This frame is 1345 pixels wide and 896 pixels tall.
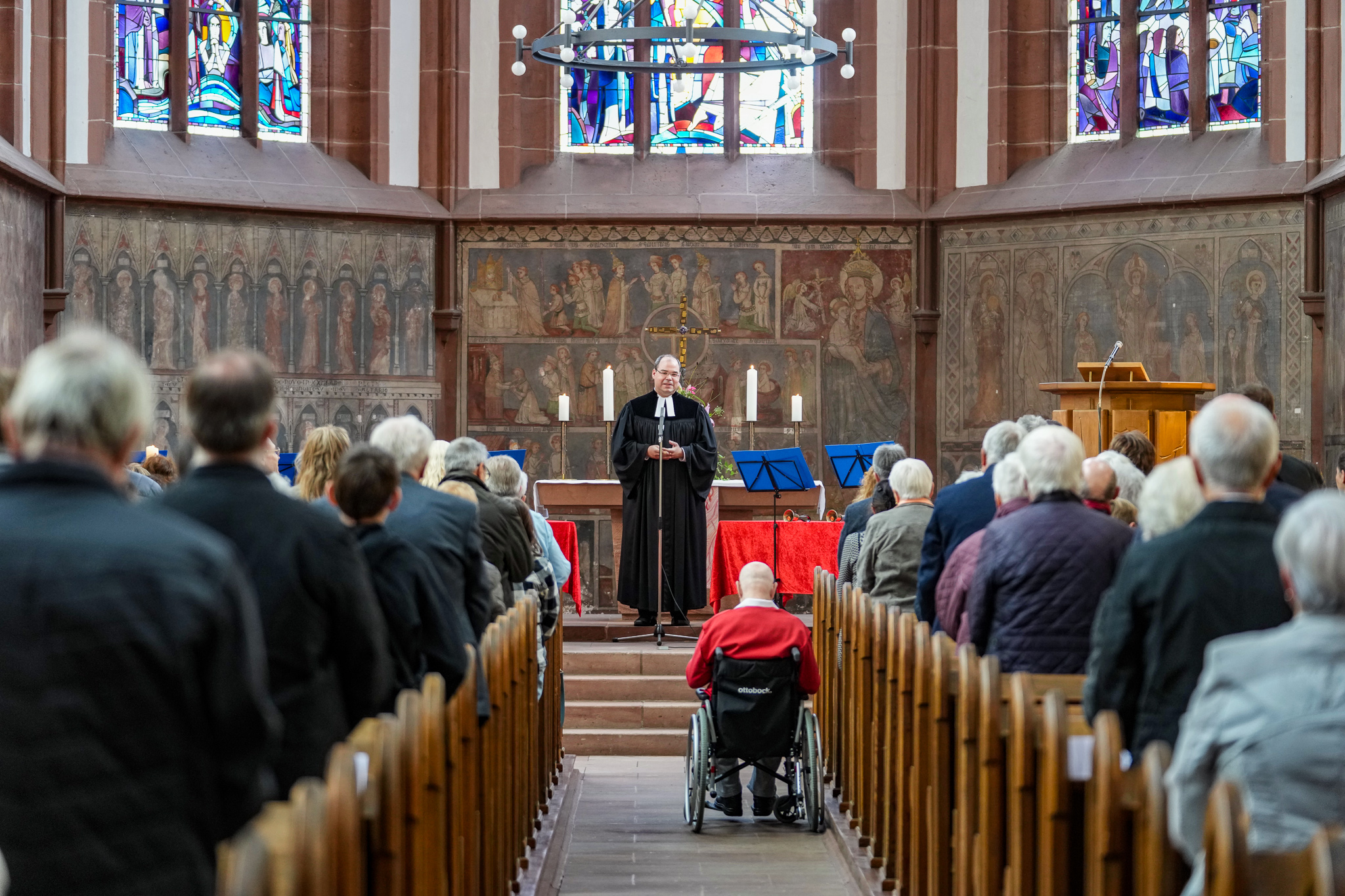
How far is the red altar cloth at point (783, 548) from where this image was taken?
12.2 meters

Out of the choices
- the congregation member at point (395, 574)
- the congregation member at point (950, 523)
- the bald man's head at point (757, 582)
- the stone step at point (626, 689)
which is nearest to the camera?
the congregation member at point (395, 574)

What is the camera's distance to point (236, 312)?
1512cm

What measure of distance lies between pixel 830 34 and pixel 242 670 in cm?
1477

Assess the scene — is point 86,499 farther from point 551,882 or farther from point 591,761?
point 591,761

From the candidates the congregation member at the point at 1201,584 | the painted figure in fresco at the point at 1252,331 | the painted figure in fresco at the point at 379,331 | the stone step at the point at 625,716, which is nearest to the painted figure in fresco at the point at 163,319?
the painted figure in fresco at the point at 379,331

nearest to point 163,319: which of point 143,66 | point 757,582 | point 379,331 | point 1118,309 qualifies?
point 379,331

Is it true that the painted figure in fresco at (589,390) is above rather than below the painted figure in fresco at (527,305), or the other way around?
below

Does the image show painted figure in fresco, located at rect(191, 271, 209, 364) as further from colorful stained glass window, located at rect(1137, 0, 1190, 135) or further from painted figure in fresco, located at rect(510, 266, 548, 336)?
colorful stained glass window, located at rect(1137, 0, 1190, 135)

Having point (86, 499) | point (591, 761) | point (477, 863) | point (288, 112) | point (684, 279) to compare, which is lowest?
point (591, 761)

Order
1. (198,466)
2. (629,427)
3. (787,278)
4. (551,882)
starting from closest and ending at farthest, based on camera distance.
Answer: (198,466), (551,882), (629,427), (787,278)

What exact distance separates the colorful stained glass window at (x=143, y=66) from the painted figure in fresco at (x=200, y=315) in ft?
5.18

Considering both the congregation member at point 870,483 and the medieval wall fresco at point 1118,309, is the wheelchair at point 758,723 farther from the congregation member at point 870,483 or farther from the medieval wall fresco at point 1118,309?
the medieval wall fresco at point 1118,309

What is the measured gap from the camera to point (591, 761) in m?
10.3

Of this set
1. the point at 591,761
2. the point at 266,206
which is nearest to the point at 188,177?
the point at 266,206
